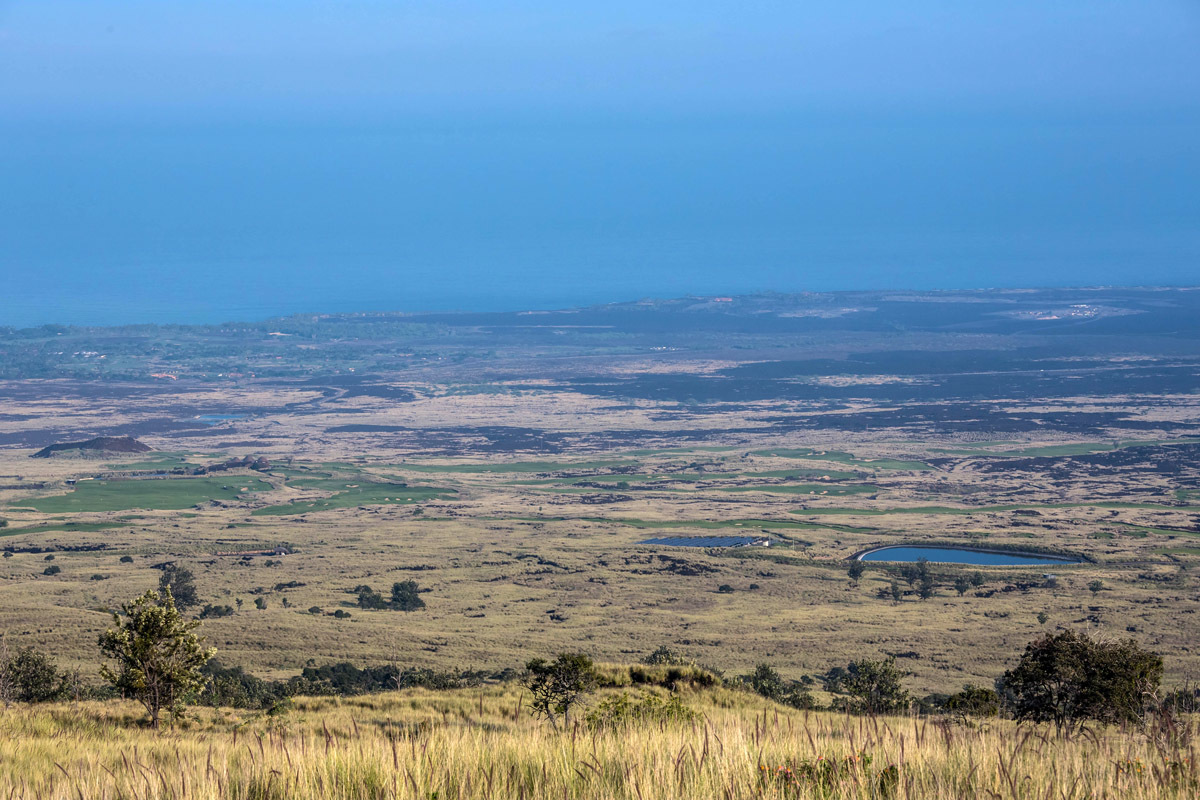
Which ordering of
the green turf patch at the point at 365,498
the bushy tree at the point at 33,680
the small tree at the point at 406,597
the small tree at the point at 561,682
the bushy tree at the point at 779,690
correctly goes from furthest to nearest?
the green turf patch at the point at 365,498 → the small tree at the point at 406,597 → the bushy tree at the point at 779,690 → the bushy tree at the point at 33,680 → the small tree at the point at 561,682

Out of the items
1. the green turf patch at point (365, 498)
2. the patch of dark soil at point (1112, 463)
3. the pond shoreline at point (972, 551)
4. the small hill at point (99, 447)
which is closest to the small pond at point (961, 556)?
the pond shoreline at point (972, 551)

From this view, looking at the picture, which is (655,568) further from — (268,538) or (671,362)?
(671,362)

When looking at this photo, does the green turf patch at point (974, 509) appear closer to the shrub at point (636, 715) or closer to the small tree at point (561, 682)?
the shrub at point (636, 715)

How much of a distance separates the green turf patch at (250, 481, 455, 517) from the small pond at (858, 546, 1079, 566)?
3342 cm

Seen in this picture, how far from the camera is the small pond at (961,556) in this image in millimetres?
52875

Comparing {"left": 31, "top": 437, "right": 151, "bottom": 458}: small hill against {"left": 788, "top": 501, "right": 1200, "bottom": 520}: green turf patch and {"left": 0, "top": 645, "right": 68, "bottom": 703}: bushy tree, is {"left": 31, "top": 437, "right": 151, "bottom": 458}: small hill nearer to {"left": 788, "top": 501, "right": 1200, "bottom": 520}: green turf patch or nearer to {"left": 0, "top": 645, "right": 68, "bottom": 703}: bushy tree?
{"left": 788, "top": 501, "right": 1200, "bottom": 520}: green turf patch

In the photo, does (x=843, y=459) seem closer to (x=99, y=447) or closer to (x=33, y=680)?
(x=99, y=447)

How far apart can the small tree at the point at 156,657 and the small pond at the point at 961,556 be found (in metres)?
42.4

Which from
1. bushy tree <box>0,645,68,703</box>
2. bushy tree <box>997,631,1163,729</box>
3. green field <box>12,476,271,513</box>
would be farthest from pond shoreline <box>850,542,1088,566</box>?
green field <box>12,476,271,513</box>

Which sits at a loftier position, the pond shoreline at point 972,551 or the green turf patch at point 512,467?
the green turf patch at point 512,467

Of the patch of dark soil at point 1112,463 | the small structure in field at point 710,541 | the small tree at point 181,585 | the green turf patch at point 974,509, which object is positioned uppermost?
the small tree at point 181,585

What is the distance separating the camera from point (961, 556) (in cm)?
5478

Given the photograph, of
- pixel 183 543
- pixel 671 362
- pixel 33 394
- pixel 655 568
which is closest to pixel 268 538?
pixel 183 543

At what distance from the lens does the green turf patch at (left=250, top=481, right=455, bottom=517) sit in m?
69.9
